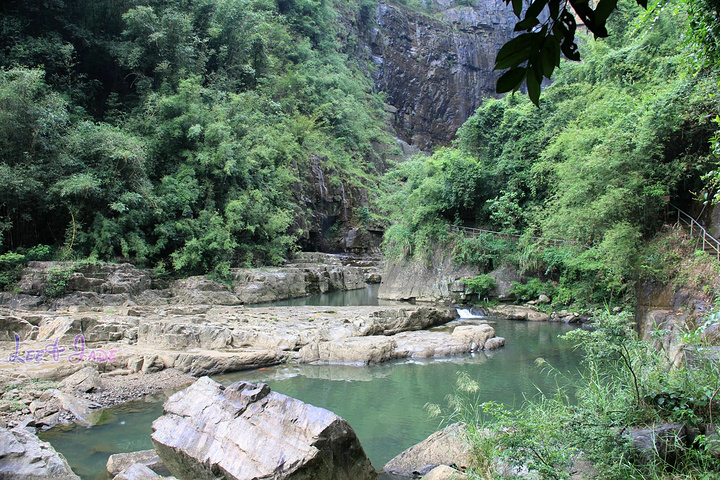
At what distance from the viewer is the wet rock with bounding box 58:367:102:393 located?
6711 mm

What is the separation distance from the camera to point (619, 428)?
3229mm

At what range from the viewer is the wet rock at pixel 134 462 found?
14.7 ft

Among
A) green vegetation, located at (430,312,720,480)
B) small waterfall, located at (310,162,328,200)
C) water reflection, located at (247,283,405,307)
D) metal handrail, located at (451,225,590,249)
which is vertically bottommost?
water reflection, located at (247,283,405,307)

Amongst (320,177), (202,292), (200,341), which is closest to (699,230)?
(200,341)

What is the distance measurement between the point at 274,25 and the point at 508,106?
19.5 metres

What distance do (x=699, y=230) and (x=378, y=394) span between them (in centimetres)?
693

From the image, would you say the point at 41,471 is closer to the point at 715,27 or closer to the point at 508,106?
the point at 715,27

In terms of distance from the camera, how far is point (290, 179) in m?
23.3

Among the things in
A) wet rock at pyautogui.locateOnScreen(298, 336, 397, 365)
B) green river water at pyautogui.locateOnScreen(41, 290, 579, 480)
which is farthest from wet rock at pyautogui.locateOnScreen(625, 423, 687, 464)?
wet rock at pyautogui.locateOnScreen(298, 336, 397, 365)

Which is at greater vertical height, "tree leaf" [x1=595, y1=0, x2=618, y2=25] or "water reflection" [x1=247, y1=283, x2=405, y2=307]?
"tree leaf" [x1=595, y1=0, x2=618, y2=25]

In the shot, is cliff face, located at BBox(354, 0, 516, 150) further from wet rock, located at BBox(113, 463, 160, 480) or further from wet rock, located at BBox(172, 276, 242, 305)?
wet rock, located at BBox(113, 463, 160, 480)

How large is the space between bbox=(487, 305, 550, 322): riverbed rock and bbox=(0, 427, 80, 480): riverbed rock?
12763 mm

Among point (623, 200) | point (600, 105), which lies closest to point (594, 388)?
point (623, 200)

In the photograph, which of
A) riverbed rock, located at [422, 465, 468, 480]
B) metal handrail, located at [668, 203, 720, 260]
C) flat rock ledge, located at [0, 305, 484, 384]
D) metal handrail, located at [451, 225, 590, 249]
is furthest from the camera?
metal handrail, located at [451, 225, 590, 249]
